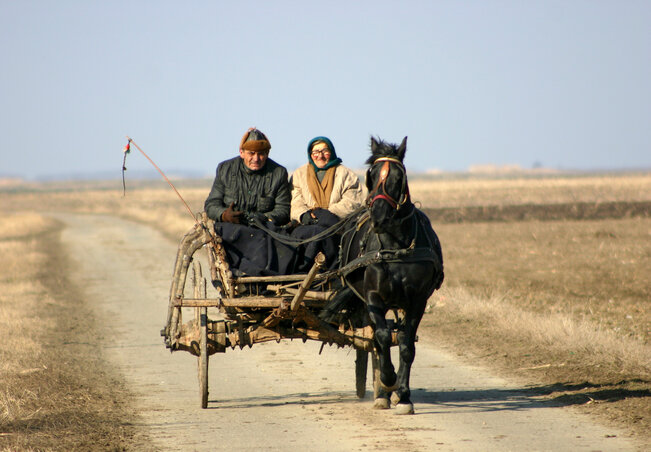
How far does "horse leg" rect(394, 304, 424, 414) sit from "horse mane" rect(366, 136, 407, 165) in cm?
142

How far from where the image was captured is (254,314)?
859 cm

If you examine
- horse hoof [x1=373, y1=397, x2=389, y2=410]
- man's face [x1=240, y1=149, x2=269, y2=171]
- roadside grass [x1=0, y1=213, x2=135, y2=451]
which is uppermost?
man's face [x1=240, y1=149, x2=269, y2=171]

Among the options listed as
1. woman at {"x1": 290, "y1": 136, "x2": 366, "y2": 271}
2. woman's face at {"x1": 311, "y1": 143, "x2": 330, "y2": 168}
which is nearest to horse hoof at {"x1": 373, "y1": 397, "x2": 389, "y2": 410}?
woman at {"x1": 290, "y1": 136, "x2": 366, "y2": 271}

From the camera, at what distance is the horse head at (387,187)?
7.60 m

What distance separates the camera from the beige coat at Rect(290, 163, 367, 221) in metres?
9.27

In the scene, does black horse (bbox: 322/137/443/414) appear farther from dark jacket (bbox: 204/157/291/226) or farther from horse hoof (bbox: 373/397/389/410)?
dark jacket (bbox: 204/157/291/226)

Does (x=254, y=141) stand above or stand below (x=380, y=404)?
above

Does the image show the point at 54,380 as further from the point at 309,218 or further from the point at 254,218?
the point at 309,218

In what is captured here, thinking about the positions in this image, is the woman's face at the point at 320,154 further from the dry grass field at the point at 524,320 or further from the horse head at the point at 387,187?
the dry grass field at the point at 524,320

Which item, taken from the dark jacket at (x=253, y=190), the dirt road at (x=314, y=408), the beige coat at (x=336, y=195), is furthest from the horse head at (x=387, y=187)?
the dirt road at (x=314, y=408)

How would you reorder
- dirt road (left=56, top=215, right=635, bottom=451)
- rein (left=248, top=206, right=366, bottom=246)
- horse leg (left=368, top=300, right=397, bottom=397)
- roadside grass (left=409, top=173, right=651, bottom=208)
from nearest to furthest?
dirt road (left=56, top=215, right=635, bottom=451), horse leg (left=368, top=300, right=397, bottom=397), rein (left=248, top=206, right=366, bottom=246), roadside grass (left=409, top=173, right=651, bottom=208)

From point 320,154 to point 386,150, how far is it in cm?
150

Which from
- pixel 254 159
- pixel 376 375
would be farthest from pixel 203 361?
pixel 254 159

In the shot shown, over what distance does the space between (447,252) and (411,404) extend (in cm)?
1834
